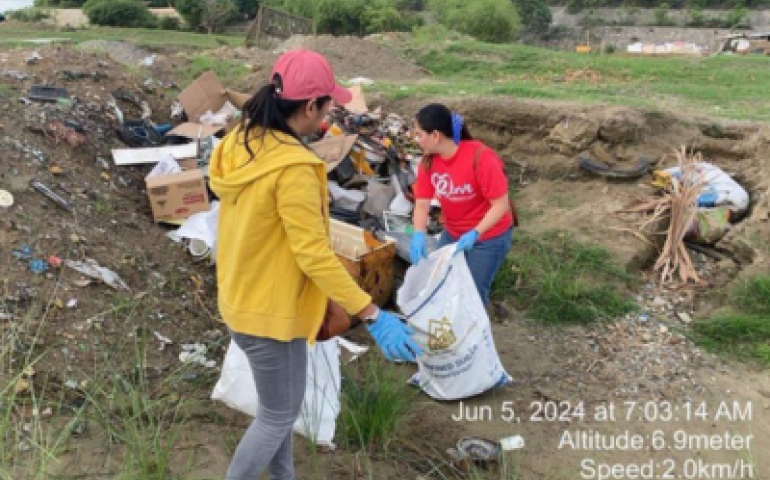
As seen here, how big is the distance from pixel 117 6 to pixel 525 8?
30704 millimetres

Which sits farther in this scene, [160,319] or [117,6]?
[117,6]

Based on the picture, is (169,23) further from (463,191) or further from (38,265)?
(463,191)

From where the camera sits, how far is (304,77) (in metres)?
1.84

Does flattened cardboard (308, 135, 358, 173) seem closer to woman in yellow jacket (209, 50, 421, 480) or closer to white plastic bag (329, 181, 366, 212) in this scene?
white plastic bag (329, 181, 366, 212)

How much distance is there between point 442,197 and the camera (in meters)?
3.31

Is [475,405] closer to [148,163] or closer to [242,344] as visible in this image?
[242,344]

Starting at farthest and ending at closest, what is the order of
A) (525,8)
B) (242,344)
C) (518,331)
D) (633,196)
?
1. (525,8)
2. (633,196)
3. (518,331)
4. (242,344)

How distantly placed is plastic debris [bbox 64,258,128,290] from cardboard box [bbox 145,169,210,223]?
889 mm

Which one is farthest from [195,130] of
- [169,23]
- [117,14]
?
[169,23]

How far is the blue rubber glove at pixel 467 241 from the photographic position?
3.13 m

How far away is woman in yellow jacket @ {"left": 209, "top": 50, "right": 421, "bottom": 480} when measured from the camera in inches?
71.3

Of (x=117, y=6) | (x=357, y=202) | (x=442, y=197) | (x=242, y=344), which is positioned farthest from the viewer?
(x=117, y=6)

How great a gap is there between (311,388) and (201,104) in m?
3.76

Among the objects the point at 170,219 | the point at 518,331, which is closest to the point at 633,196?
the point at 518,331
